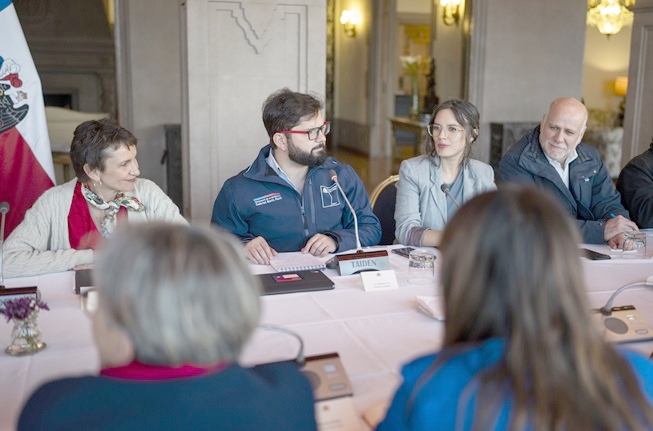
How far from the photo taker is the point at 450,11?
7879 mm

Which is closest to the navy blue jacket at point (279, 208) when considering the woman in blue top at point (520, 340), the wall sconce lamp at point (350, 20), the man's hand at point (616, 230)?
the man's hand at point (616, 230)

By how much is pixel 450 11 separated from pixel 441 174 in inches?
218

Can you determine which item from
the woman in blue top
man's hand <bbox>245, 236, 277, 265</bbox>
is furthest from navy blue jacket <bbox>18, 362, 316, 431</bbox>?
man's hand <bbox>245, 236, 277, 265</bbox>

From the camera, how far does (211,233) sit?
910 millimetres

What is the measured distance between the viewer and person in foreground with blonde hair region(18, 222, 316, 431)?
836 millimetres

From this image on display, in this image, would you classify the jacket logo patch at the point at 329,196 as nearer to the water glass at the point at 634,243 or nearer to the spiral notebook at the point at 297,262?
the spiral notebook at the point at 297,262

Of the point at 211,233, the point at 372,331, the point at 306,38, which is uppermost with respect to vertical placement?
the point at 306,38

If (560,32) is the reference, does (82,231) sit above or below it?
A: below

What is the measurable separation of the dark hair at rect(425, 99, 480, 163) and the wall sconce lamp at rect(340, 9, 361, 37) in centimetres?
876

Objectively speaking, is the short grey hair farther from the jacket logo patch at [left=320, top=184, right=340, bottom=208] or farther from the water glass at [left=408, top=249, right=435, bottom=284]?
the jacket logo patch at [left=320, top=184, right=340, bottom=208]

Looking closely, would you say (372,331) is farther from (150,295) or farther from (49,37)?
(49,37)

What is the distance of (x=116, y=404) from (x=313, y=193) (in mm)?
1995

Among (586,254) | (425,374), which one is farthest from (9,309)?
(586,254)

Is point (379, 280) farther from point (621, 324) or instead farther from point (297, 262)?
point (621, 324)
